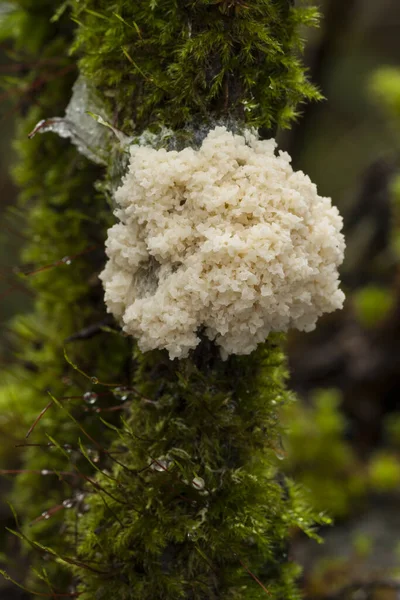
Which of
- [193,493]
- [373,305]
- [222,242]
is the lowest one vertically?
[373,305]

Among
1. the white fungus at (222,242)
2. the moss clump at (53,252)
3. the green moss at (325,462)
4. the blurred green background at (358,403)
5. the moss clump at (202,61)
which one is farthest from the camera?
the green moss at (325,462)

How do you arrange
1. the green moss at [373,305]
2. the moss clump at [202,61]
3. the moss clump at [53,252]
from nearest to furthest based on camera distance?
1. the moss clump at [202,61]
2. the moss clump at [53,252]
3. the green moss at [373,305]

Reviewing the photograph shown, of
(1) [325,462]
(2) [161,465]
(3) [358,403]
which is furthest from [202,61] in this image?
(3) [358,403]

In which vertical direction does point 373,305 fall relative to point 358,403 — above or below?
above

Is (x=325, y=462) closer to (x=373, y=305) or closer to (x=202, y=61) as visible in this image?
(x=373, y=305)

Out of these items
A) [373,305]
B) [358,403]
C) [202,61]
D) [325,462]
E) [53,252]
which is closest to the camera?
[202,61]

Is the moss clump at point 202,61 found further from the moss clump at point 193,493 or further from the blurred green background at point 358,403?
the blurred green background at point 358,403

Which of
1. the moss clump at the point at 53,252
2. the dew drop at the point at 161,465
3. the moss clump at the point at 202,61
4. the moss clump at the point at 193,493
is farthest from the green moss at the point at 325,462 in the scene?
the moss clump at the point at 202,61

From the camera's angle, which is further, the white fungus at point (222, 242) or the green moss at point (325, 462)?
the green moss at point (325, 462)

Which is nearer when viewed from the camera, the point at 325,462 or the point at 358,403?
the point at 325,462
